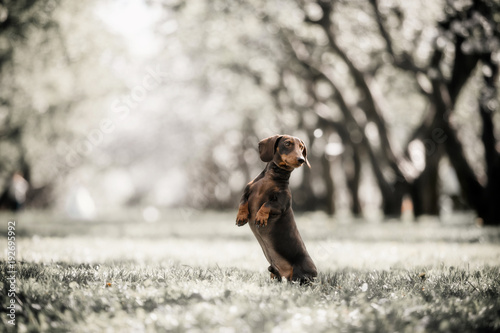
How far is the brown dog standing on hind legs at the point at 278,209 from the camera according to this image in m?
4.63

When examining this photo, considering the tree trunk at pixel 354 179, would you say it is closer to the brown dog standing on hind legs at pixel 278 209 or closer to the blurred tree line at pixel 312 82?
the blurred tree line at pixel 312 82

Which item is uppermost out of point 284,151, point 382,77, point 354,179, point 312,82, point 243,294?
point 382,77

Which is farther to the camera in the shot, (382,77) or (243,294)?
(382,77)

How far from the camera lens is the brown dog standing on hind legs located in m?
4.63

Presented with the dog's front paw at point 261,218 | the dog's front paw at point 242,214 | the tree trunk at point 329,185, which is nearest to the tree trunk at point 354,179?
the tree trunk at point 329,185

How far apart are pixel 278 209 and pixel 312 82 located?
1594 cm

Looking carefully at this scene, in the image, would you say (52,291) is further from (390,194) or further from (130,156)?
(130,156)

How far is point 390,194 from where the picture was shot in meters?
18.5

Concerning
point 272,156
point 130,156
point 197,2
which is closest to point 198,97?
point 197,2

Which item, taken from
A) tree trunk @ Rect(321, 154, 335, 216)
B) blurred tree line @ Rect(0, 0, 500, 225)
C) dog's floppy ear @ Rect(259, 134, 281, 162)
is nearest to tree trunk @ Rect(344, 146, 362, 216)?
blurred tree line @ Rect(0, 0, 500, 225)

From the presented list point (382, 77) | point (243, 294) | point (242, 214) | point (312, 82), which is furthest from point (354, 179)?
point (243, 294)

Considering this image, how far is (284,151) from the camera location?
15.2 feet

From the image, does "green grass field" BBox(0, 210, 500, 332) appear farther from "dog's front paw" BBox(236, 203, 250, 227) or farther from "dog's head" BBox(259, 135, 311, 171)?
"dog's head" BBox(259, 135, 311, 171)

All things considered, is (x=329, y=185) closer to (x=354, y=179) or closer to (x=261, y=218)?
(x=354, y=179)
